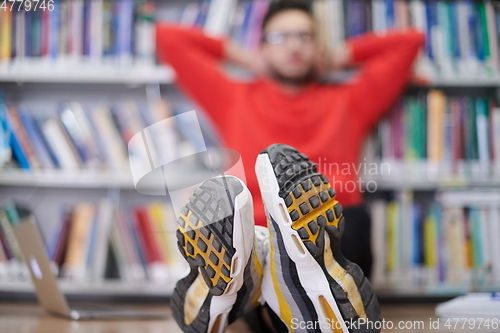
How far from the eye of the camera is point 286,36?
3.62 feet

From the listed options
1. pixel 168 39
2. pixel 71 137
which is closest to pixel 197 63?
pixel 168 39

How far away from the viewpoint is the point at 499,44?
1.21m

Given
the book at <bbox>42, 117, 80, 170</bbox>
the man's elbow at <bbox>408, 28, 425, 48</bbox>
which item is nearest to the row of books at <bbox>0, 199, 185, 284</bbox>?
the book at <bbox>42, 117, 80, 170</bbox>

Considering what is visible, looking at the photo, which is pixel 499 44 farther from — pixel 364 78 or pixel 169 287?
pixel 169 287

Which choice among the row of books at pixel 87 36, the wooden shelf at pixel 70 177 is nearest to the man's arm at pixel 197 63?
the row of books at pixel 87 36

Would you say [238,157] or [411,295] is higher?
[238,157]

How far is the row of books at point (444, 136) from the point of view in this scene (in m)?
1.24

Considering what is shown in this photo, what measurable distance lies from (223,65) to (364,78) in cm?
47

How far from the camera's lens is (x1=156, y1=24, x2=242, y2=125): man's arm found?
123 cm

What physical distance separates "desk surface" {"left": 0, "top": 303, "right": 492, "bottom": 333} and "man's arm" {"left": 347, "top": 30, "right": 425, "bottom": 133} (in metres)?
0.55

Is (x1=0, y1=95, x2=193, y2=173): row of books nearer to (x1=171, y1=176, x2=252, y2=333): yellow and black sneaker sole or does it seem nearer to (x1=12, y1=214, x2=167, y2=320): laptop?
(x1=12, y1=214, x2=167, y2=320): laptop

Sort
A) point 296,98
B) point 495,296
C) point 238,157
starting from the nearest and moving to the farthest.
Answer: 1. point 238,157
2. point 495,296
3. point 296,98

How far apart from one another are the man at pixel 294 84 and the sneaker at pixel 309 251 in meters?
0.47

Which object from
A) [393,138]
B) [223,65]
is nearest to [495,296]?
[393,138]
